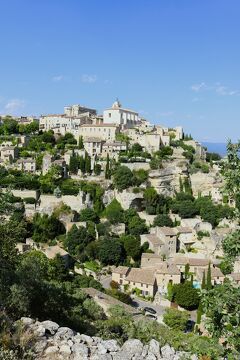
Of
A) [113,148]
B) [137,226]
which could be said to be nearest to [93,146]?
[113,148]

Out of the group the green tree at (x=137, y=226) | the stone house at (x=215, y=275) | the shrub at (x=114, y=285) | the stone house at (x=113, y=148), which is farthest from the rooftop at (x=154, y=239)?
the stone house at (x=113, y=148)

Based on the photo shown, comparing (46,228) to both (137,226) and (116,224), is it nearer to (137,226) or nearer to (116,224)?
(116,224)

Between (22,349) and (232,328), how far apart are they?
4896mm

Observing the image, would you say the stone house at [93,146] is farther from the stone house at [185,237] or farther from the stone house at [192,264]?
the stone house at [192,264]

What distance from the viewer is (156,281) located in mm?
36312

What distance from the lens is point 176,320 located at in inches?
1080

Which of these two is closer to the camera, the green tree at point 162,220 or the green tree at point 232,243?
the green tree at point 232,243

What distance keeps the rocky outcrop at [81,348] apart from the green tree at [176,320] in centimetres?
1720

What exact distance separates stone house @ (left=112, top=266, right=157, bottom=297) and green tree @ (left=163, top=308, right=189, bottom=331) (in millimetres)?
6892

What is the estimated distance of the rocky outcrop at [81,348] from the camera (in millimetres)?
9664

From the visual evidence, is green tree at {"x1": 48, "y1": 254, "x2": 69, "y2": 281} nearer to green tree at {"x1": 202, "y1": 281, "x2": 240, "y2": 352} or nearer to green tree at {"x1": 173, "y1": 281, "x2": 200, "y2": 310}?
green tree at {"x1": 173, "y1": 281, "x2": 200, "y2": 310}

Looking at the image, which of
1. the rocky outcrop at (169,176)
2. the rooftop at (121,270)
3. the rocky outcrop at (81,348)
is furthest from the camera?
the rocky outcrop at (169,176)

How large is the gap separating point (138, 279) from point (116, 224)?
9.56 m

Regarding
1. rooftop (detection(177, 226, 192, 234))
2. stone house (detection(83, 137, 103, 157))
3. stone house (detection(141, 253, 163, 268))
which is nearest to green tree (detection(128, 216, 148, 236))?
rooftop (detection(177, 226, 192, 234))
